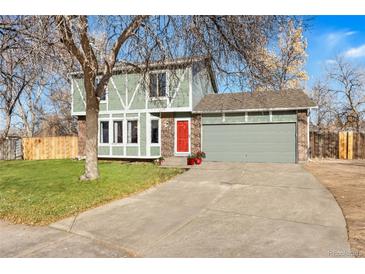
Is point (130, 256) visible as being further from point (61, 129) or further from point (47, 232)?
point (61, 129)

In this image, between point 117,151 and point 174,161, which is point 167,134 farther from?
point 117,151

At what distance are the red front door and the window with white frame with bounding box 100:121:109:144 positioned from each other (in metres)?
4.82

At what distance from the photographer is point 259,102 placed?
1545 cm

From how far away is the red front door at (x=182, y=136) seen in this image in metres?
16.6

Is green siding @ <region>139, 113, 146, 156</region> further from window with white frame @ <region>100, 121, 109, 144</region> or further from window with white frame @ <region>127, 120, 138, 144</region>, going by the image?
window with white frame @ <region>100, 121, 109, 144</region>

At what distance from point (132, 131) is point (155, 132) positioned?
4.90 feet

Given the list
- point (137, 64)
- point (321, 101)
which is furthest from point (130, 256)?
point (321, 101)

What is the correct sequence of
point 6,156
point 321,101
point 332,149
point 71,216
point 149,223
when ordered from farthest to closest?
point 321,101 → point 6,156 → point 332,149 → point 71,216 → point 149,223

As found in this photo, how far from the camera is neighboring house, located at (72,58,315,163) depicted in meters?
14.7

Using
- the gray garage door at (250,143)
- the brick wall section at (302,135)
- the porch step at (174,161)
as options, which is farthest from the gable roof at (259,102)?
the porch step at (174,161)

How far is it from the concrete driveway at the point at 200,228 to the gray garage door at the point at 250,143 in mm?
6596

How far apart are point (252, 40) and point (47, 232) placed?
23.1 ft

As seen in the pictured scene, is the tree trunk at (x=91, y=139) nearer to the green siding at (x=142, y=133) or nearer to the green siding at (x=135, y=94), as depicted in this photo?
the green siding at (x=142, y=133)

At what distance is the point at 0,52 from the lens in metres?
9.13
